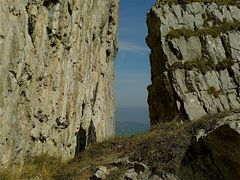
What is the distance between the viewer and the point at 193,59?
3422 centimetres

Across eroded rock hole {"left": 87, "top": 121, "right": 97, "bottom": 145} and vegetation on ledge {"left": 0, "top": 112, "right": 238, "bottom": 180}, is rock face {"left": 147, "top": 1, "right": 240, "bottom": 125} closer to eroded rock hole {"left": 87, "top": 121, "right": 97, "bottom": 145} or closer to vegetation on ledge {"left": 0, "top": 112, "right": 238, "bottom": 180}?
eroded rock hole {"left": 87, "top": 121, "right": 97, "bottom": 145}

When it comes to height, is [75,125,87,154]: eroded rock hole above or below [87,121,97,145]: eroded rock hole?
below

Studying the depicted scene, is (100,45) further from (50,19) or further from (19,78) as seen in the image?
(19,78)

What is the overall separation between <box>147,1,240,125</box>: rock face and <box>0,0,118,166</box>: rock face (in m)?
6.25

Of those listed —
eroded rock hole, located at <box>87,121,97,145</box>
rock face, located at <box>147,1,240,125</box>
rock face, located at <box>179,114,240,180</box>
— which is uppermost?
rock face, located at <box>147,1,240,125</box>

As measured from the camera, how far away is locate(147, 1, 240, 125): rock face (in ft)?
105

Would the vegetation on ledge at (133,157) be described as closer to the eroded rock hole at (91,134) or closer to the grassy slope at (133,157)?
the grassy slope at (133,157)

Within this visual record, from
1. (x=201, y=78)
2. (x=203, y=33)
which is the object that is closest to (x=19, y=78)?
(x=201, y=78)

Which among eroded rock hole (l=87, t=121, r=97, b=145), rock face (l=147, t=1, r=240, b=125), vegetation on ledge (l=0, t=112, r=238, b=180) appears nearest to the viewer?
vegetation on ledge (l=0, t=112, r=238, b=180)

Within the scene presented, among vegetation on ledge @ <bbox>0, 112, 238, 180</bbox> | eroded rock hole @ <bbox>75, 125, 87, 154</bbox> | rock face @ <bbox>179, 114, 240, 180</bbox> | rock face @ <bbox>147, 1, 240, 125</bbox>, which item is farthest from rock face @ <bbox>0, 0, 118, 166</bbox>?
rock face @ <bbox>179, 114, 240, 180</bbox>

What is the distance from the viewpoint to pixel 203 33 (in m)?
35.2

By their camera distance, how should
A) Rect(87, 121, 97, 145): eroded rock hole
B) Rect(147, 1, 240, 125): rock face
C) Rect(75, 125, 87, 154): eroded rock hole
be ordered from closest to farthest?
Rect(75, 125, 87, 154): eroded rock hole → Rect(147, 1, 240, 125): rock face → Rect(87, 121, 97, 145): eroded rock hole

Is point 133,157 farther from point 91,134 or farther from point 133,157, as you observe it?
point 91,134

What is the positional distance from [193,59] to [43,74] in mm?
16387
